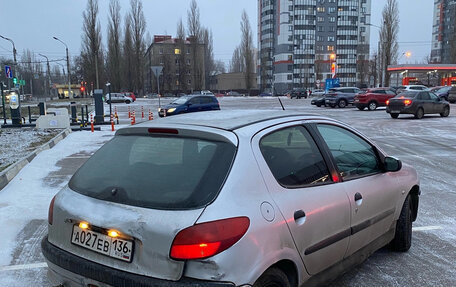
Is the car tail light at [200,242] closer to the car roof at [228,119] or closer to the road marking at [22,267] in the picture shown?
the car roof at [228,119]

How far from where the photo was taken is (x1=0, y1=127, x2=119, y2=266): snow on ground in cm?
458

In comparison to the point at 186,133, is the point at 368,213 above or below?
A: below

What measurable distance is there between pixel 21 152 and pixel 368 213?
32.1ft

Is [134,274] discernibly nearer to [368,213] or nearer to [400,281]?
[368,213]

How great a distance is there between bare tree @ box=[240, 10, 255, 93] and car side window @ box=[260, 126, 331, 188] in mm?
88336

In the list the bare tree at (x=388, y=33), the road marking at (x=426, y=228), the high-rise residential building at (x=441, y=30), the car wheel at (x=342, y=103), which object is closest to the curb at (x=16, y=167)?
the road marking at (x=426, y=228)

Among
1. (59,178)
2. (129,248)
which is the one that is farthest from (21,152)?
(129,248)

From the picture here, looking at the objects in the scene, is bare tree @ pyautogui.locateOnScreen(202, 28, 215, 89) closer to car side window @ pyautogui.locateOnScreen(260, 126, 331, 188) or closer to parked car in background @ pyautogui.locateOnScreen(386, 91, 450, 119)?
parked car in background @ pyautogui.locateOnScreen(386, 91, 450, 119)

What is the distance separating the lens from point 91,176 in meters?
2.75

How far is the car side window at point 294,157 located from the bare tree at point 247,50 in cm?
8834

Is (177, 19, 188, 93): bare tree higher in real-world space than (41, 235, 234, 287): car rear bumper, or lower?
higher

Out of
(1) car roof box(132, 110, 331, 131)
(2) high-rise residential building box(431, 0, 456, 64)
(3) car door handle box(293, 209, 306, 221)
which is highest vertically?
(2) high-rise residential building box(431, 0, 456, 64)

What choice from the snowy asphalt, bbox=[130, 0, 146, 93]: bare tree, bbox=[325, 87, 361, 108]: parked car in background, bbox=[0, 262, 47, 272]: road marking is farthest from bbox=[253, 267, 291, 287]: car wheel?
bbox=[130, 0, 146, 93]: bare tree

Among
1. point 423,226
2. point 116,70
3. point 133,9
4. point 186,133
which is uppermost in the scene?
point 133,9
